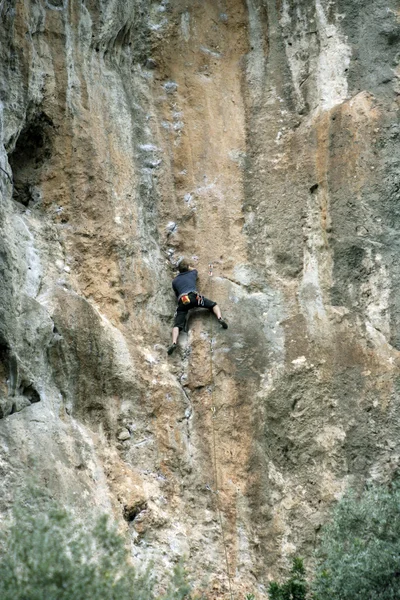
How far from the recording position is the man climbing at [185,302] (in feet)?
46.2

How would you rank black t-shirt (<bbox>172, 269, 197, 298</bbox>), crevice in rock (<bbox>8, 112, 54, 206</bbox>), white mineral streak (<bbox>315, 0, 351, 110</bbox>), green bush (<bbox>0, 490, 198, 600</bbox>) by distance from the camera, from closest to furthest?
green bush (<bbox>0, 490, 198, 600</bbox>) < black t-shirt (<bbox>172, 269, 197, 298</bbox>) < crevice in rock (<bbox>8, 112, 54, 206</bbox>) < white mineral streak (<bbox>315, 0, 351, 110</bbox>)

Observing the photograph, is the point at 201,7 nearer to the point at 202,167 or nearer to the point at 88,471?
the point at 202,167

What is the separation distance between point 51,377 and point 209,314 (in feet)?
9.20

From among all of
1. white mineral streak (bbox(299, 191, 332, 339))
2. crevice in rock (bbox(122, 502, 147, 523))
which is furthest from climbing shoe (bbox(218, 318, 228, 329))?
crevice in rock (bbox(122, 502, 147, 523))

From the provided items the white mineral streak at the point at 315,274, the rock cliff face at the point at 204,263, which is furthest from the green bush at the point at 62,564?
the white mineral streak at the point at 315,274

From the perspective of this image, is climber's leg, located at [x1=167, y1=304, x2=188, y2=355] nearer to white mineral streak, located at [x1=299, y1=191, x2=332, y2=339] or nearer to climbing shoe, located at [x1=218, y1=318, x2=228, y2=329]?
climbing shoe, located at [x1=218, y1=318, x2=228, y2=329]

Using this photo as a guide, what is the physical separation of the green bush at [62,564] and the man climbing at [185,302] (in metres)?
4.76

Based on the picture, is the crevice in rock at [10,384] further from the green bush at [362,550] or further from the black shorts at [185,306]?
the green bush at [362,550]

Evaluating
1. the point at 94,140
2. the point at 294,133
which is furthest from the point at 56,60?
the point at 294,133

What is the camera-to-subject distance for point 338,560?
37.7 ft

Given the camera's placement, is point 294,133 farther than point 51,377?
Yes

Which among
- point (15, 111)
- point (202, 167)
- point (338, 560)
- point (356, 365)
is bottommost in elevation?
point (338, 560)

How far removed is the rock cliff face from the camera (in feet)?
41.8

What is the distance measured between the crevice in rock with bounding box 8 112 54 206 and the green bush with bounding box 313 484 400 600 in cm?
647
